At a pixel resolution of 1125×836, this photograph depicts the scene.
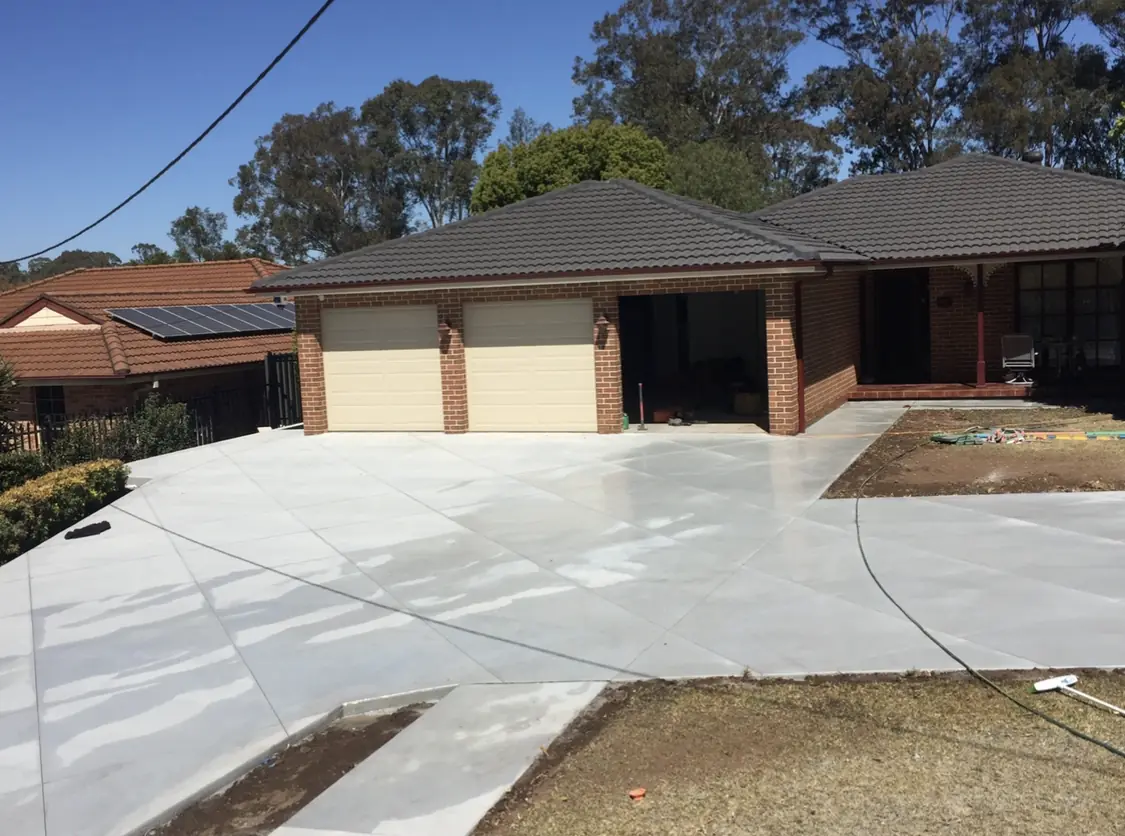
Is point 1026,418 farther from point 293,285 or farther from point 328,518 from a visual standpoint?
point 293,285

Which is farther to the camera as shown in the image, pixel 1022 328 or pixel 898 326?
pixel 898 326

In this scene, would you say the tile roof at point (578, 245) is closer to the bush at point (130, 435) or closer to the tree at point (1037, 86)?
the bush at point (130, 435)

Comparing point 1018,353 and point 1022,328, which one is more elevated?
point 1022,328

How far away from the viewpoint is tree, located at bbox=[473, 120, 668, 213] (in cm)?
3875

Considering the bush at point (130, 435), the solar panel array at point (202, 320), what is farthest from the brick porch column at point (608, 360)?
the solar panel array at point (202, 320)

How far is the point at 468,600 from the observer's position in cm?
867

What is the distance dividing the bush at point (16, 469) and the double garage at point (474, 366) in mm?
4806

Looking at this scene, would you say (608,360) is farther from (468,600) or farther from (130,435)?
(130,435)

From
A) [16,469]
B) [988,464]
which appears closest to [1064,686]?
[988,464]

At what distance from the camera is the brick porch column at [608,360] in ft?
54.3

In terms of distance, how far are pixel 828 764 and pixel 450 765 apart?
6.45ft

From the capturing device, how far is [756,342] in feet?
72.9

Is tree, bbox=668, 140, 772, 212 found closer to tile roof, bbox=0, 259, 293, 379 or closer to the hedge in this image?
tile roof, bbox=0, 259, 293, 379

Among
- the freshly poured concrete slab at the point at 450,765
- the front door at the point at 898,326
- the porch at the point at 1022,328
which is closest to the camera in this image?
the freshly poured concrete slab at the point at 450,765
